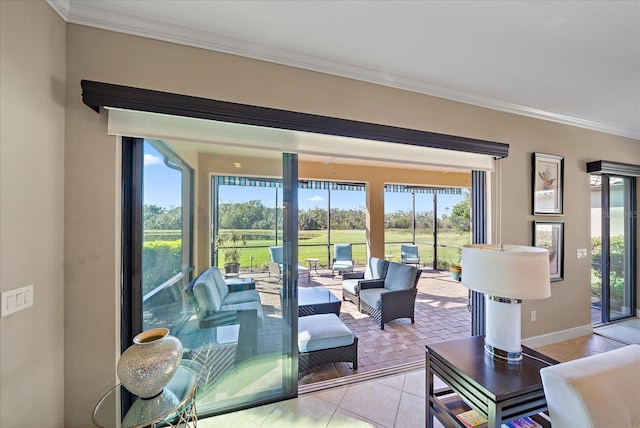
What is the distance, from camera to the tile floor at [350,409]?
1.93m

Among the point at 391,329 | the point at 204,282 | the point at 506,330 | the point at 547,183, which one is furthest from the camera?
the point at 391,329

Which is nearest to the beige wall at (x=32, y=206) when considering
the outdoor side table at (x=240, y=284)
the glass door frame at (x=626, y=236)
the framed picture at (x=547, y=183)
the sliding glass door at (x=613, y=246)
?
the outdoor side table at (x=240, y=284)

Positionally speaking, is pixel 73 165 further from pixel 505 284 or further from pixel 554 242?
pixel 554 242

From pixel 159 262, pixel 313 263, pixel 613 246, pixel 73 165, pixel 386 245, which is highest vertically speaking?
A: pixel 73 165

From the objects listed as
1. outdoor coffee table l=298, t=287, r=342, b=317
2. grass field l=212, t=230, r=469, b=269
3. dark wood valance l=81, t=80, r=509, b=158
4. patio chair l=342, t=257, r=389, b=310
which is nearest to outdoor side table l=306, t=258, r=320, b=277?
grass field l=212, t=230, r=469, b=269

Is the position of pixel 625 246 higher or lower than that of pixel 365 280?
higher

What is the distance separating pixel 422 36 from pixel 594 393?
222 cm

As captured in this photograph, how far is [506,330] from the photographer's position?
1619 mm

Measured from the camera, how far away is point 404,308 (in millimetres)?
3793

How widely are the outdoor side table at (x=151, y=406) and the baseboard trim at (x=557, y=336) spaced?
3.47 metres

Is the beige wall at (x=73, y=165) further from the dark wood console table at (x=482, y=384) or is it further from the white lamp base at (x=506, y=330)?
the dark wood console table at (x=482, y=384)

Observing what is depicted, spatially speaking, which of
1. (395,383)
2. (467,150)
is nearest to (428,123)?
(467,150)

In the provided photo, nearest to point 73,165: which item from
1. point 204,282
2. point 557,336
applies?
point 204,282

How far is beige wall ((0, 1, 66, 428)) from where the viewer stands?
1254mm
